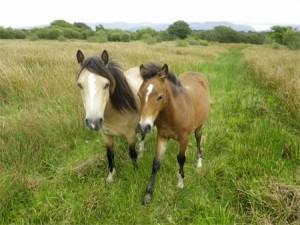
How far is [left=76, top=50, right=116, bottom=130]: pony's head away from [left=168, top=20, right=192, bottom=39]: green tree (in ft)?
214

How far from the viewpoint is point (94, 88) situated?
8.66 ft

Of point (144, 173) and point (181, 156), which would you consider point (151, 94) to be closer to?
point (181, 156)

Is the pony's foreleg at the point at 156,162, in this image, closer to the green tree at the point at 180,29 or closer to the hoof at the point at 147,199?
the hoof at the point at 147,199

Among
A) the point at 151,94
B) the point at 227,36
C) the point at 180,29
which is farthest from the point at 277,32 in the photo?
the point at 151,94

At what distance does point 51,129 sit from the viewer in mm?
4398

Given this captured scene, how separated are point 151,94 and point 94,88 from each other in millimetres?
567

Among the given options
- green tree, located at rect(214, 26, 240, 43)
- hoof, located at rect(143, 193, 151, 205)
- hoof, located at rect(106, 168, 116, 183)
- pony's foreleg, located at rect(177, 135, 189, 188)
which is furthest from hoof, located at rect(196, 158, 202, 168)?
green tree, located at rect(214, 26, 240, 43)

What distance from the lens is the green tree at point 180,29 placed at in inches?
2560

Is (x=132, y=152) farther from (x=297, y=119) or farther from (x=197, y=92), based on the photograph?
(x=297, y=119)

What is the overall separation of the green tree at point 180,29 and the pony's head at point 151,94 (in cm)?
6522

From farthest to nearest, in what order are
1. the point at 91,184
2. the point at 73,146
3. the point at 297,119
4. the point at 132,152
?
1. the point at 297,119
2. the point at 73,146
3. the point at 132,152
4. the point at 91,184

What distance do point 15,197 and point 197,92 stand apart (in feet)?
8.70

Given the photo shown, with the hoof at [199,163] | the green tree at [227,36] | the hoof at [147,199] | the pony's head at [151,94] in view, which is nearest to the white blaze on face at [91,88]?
the pony's head at [151,94]

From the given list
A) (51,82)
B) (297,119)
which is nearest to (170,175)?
(297,119)
